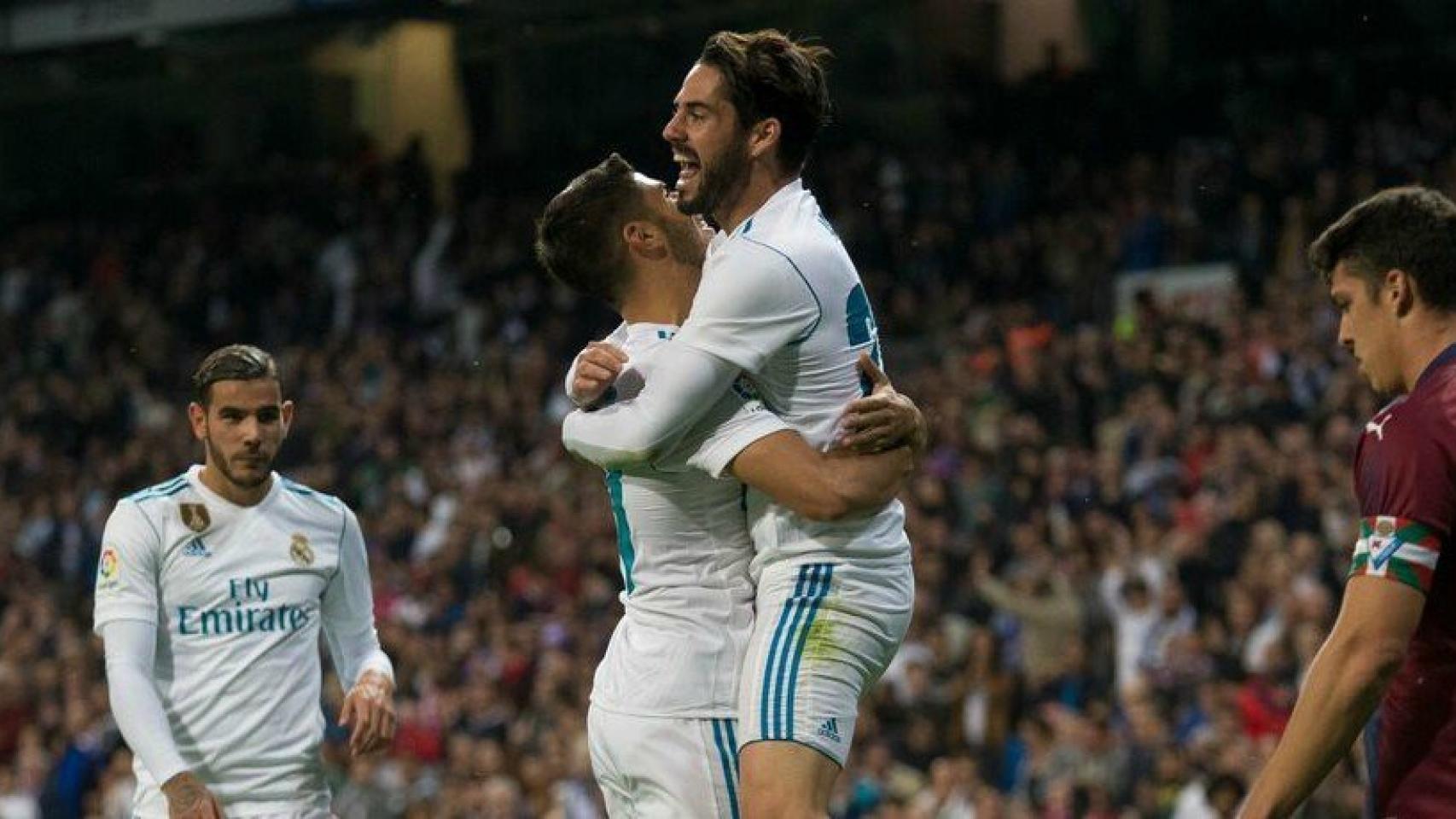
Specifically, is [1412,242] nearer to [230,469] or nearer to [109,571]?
[230,469]

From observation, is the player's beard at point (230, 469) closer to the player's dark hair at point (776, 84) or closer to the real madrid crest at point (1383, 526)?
the player's dark hair at point (776, 84)

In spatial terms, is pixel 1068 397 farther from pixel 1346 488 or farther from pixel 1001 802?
pixel 1001 802

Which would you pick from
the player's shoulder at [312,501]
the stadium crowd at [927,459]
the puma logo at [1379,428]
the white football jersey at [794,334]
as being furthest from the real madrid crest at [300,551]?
the stadium crowd at [927,459]

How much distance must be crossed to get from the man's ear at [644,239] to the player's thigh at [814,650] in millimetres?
744

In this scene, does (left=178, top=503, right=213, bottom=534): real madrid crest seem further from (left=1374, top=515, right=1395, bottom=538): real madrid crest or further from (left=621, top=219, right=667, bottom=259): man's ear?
(left=1374, top=515, right=1395, bottom=538): real madrid crest

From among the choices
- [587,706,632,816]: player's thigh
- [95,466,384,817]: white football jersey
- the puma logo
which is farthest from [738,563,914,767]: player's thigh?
[95,466,384,817]: white football jersey

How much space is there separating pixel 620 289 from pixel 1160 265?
40.5ft

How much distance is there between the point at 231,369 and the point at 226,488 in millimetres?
375

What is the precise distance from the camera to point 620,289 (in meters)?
4.72

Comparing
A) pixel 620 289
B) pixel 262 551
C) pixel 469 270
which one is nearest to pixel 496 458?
pixel 469 270

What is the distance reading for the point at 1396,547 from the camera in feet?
12.0

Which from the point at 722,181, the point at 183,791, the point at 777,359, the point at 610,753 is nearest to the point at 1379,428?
the point at 777,359

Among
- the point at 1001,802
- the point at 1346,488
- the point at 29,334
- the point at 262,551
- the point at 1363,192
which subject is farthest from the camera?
the point at 29,334

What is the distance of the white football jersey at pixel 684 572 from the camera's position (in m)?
4.46
